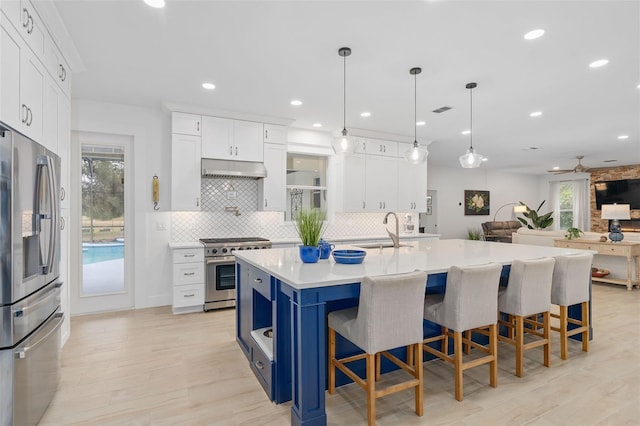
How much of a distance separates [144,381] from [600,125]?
7.12 meters

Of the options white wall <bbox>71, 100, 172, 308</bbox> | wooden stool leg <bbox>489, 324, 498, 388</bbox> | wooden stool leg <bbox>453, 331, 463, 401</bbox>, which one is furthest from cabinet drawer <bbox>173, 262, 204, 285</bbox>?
wooden stool leg <bbox>489, 324, 498, 388</bbox>

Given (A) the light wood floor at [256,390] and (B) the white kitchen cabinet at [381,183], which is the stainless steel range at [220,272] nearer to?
(A) the light wood floor at [256,390]

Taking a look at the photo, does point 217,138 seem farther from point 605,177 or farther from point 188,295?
point 605,177

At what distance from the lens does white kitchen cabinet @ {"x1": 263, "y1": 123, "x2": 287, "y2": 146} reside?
510cm

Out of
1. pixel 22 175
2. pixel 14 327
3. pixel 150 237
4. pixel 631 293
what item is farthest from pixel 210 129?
pixel 631 293

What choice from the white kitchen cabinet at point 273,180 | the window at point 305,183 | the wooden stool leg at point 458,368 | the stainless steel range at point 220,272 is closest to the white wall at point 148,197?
the stainless steel range at point 220,272

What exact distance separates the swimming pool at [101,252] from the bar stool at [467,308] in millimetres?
4080

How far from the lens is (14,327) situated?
5.94 feet

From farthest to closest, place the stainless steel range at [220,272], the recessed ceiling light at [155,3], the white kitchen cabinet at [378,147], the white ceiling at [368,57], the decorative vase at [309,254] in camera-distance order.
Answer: the white kitchen cabinet at [378,147], the stainless steel range at [220,272], the decorative vase at [309,254], the white ceiling at [368,57], the recessed ceiling light at [155,3]

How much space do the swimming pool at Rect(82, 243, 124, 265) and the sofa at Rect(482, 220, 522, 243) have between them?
9453mm

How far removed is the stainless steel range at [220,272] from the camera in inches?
177

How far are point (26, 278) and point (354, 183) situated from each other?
15.2 feet

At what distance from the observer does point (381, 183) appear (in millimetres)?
6152

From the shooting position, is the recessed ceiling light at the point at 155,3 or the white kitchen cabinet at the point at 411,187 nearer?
the recessed ceiling light at the point at 155,3
